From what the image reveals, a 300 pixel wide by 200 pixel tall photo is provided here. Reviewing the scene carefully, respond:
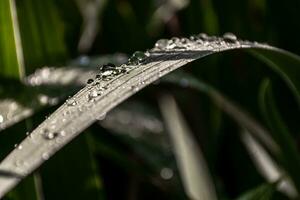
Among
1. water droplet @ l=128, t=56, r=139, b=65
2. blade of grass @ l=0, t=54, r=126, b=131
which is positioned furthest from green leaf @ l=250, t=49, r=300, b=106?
blade of grass @ l=0, t=54, r=126, b=131

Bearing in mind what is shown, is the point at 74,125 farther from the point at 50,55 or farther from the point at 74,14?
the point at 74,14

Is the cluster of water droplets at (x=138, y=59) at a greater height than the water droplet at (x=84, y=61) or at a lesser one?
lesser

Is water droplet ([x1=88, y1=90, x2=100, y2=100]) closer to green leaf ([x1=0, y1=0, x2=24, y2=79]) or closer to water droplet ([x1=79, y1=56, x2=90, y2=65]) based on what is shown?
green leaf ([x1=0, y1=0, x2=24, y2=79])

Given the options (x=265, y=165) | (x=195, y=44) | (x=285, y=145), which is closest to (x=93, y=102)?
(x=195, y=44)

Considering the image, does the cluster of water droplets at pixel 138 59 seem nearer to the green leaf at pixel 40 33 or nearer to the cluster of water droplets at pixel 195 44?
the cluster of water droplets at pixel 195 44

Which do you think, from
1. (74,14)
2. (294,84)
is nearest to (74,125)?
(294,84)

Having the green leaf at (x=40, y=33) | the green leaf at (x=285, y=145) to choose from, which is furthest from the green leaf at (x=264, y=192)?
the green leaf at (x=40, y=33)
